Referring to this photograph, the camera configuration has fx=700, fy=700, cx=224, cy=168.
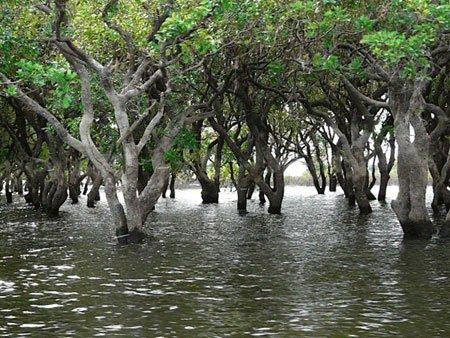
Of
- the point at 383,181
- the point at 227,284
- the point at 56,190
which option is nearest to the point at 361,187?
the point at 383,181

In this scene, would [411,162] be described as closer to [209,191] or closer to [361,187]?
[361,187]

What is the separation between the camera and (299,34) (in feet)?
79.9

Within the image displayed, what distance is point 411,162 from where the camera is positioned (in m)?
22.0

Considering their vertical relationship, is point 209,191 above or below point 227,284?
above

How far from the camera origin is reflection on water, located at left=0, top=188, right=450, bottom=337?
1131 cm

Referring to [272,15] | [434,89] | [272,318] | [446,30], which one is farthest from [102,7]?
[434,89]

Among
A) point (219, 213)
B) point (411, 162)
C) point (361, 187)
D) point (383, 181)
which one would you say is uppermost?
point (411, 162)

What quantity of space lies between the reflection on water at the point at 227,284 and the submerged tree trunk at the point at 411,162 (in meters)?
0.99

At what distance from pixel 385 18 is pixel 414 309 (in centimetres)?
1159

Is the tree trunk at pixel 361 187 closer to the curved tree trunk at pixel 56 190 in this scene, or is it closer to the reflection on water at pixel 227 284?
the reflection on water at pixel 227 284

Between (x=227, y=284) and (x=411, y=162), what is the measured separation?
31.1ft

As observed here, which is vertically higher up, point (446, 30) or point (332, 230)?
point (446, 30)

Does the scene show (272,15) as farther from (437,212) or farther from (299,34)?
(437,212)

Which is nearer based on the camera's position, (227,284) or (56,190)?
(227,284)
